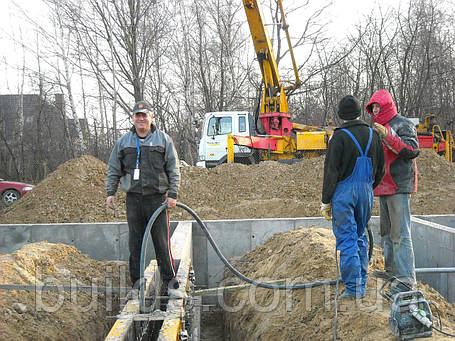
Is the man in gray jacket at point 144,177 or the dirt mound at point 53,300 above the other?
the man in gray jacket at point 144,177

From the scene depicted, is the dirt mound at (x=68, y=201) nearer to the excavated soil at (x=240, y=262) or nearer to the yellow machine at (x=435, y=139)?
the excavated soil at (x=240, y=262)

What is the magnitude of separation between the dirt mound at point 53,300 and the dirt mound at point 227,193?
344 centimetres

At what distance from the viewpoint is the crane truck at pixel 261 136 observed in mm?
12883

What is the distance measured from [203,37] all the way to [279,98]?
800cm

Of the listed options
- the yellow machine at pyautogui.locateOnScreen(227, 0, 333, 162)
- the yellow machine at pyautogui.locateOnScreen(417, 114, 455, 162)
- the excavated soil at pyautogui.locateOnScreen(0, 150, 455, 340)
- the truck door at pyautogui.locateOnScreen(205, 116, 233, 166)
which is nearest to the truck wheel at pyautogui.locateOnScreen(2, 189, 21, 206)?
the excavated soil at pyautogui.locateOnScreen(0, 150, 455, 340)

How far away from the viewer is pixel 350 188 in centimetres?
314

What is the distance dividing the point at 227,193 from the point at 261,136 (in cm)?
377

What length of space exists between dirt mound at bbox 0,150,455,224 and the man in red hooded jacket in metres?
4.77

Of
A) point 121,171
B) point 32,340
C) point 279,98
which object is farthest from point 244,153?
point 32,340

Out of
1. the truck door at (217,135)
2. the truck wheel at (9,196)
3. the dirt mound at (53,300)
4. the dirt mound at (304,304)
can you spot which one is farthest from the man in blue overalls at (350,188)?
the truck wheel at (9,196)

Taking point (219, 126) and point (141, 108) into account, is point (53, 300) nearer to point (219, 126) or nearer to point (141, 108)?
point (141, 108)

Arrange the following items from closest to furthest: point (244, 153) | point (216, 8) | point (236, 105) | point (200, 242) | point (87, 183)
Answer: point (200, 242)
point (87, 183)
point (244, 153)
point (216, 8)
point (236, 105)

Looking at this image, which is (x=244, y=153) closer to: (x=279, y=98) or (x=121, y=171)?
(x=279, y=98)

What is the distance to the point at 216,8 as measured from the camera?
1958cm
